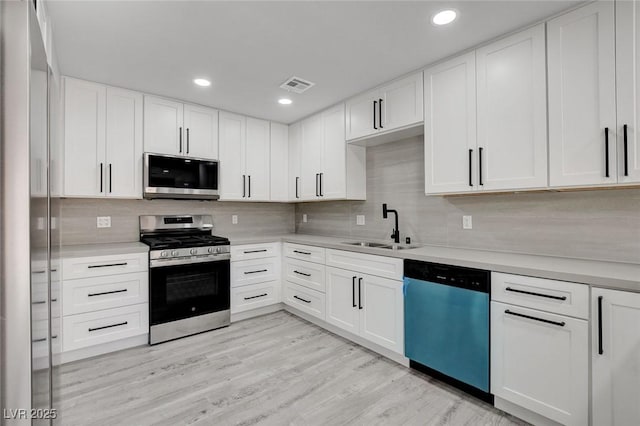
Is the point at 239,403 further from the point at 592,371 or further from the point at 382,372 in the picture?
the point at 592,371

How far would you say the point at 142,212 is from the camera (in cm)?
337

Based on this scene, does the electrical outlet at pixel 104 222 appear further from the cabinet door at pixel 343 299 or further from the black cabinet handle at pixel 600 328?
the black cabinet handle at pixel 600 328

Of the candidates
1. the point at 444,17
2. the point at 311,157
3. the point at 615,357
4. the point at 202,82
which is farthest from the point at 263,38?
the point at 615,357

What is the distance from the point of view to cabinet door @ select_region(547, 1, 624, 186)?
1.70 m

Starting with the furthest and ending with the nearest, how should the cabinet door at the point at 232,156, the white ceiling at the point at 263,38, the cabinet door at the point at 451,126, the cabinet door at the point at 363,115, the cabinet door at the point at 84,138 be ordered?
1. the cabinet door at the point at 232,156
2. the cabinet door at the point at 363,115
3. the cabinet door at the point at 84,138
4. the cabinet door at the point at 451,126
5. the white ceiling at the point at 263,38

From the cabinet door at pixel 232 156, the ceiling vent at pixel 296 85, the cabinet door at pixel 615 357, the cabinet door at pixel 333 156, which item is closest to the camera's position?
the cabinet door at pixel 615 357

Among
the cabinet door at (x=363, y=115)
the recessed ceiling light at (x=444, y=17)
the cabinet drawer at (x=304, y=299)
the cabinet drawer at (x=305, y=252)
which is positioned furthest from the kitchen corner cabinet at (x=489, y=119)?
the cabinet drawer at (x=304, y=299)

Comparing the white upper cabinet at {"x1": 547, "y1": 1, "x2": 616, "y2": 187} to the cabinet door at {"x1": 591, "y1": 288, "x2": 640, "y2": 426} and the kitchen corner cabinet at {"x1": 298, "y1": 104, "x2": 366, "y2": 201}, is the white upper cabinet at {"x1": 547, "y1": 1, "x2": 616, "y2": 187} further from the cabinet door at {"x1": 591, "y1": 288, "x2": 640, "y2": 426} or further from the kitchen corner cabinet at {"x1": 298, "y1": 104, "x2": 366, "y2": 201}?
the kitchen corner cabinet at {"x1": 298, "y1": 104, "x2": 366, "y2": 201}

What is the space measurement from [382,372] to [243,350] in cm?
124

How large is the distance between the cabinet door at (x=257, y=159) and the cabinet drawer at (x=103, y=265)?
56.6 inches

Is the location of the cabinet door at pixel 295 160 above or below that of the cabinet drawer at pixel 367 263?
above

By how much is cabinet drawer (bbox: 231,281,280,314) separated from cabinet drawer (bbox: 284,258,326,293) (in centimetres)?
23

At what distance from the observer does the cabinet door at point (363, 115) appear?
2945 millimetres

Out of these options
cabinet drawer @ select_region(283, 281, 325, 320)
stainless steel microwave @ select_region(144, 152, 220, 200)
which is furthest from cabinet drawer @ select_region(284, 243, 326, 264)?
stainless steel microwave @ select_region(144, 152, 220, 200)
